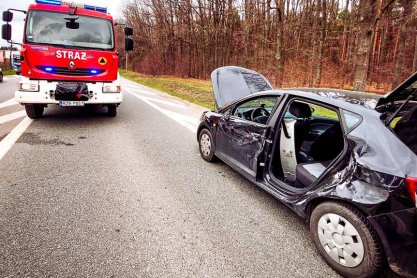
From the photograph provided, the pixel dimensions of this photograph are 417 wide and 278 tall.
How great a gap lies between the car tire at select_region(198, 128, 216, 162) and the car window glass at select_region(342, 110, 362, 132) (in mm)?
2329

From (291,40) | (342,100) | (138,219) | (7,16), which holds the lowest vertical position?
(138,219)

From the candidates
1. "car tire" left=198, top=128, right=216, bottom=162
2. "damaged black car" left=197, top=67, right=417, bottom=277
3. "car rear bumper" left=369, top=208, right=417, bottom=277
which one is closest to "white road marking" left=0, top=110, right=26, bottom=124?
"car tire" left=198, top=128, right=216, bottom=162

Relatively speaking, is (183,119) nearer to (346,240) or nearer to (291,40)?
(346,240)

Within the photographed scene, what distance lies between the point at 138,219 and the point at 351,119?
7.52 feet

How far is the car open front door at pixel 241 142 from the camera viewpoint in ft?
10.9

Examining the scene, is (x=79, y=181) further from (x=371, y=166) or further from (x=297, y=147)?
(x=371, y=166)

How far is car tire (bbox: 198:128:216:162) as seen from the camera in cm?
452

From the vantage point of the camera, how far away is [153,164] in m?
4.45

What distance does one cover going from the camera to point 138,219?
9.50 ft

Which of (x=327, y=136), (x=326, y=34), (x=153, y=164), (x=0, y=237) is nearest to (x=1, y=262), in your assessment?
(x=0, y=237)

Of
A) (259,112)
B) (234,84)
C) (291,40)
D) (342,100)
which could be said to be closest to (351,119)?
(342,100)

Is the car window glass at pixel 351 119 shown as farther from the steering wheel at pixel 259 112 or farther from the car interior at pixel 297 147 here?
the steering wheel at pixel 259 112

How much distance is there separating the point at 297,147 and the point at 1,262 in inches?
124

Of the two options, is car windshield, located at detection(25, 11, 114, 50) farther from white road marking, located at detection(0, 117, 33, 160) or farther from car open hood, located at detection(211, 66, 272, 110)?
car open hood, located at detection(211, 66, 272, 110)
